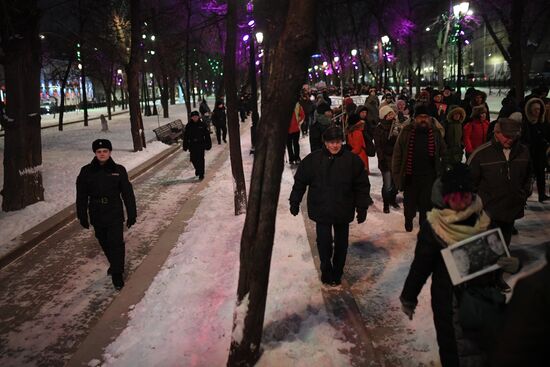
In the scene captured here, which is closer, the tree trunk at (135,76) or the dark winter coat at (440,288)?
the dark winter coat at (440,288)

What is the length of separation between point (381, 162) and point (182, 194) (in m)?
4.58

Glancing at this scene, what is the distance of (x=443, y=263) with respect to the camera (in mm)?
3027

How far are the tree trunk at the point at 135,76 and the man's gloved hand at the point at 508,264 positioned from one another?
15.5 metres

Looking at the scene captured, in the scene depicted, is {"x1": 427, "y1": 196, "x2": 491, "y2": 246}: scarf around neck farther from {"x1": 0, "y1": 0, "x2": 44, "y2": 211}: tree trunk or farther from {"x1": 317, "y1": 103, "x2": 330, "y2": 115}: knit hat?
{"x1": 0, "y1": 0, "x2": 44, "y2": 211}: tree trunk

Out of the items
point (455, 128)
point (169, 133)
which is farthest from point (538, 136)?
point (169, 133)

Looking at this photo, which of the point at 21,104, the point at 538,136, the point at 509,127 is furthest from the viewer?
the point at 21,104

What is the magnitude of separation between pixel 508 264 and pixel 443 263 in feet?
1.34

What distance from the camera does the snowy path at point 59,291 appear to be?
4.51 metres

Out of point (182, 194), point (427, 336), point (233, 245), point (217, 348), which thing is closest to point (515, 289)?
point (427, 336)

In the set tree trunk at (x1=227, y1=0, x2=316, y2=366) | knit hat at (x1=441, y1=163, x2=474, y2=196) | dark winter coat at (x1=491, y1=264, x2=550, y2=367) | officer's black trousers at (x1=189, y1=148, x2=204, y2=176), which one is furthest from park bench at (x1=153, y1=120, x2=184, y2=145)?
dark winter coat at (x1=491, y1=264, x2=550, y2=367)

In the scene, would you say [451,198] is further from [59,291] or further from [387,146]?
[387,146]

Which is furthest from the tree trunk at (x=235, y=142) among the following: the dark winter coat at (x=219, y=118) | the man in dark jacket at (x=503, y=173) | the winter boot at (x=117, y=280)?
the dark winter coat at (x=219, y=118)

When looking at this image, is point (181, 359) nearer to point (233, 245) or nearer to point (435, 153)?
point (233, 245)

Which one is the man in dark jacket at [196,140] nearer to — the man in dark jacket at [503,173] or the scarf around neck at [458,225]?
the man in dark jacket at [503,173]
